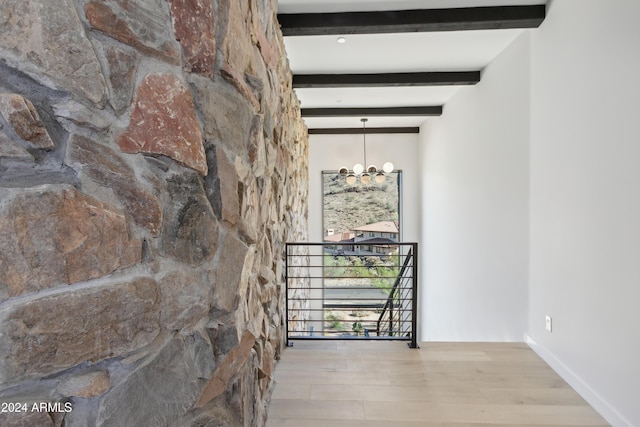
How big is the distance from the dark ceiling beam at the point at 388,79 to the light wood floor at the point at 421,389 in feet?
8.68

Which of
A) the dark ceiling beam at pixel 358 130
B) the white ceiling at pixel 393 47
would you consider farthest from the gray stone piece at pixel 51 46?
the dark ceiling beam at pixel 358 130

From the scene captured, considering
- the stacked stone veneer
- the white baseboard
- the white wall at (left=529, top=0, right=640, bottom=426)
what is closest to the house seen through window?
the white wall at (left=529, top=0, right=640, bottom=426)

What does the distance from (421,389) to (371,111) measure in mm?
3892

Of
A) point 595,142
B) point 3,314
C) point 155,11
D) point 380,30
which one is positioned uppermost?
point 380,30

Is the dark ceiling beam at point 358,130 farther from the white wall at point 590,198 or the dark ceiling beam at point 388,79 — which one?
the white wall at point 590,198

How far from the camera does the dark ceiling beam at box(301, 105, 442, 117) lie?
4.92 meters

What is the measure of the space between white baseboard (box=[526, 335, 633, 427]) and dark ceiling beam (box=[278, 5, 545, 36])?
95.7 inches

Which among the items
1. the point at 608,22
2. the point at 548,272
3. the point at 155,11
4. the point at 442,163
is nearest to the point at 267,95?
the point at 155,11

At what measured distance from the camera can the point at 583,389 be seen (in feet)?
6.52

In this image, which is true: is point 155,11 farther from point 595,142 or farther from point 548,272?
point 548,272

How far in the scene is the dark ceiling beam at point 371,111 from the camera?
4.92m

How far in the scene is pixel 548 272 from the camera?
241 cm

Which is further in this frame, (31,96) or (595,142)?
(595,142)

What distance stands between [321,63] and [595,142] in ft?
7.81
